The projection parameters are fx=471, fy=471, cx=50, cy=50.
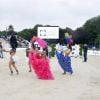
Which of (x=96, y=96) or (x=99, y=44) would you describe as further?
(x=99, y=44)

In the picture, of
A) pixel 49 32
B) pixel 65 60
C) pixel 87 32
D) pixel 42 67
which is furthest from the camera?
pixel 87 32

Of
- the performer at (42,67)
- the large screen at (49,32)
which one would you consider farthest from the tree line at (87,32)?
the performer at (42,67)

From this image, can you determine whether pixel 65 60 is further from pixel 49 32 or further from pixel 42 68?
pixel 49 32

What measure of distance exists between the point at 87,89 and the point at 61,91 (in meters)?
1.25

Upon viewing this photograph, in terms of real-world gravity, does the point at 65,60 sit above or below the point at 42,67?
above

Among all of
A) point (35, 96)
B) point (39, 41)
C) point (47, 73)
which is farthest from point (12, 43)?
point (35, 96)

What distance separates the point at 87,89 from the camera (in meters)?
16.4

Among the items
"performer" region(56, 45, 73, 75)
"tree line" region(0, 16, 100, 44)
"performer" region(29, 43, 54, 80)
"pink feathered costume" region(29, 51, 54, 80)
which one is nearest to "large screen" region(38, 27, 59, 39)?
"performer" region(56, 45, 73, 75)

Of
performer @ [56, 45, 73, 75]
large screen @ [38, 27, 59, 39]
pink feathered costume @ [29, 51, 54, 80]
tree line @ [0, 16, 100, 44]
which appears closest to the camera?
pink feathered costume @ [29, 51, 54, 80]

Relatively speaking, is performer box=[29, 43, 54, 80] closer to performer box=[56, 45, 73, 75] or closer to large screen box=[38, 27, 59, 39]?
performer box=[56, 45, 73, 75]

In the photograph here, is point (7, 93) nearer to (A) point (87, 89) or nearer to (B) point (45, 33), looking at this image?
(A) point (87, 89)

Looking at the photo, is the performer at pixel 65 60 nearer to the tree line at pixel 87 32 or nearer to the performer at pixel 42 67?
the performer at pixel 42 67

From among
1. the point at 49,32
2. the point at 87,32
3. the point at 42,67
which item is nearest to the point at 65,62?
the point at 42,67

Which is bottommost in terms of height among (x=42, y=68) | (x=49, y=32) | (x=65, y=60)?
(x=42, y=68)
